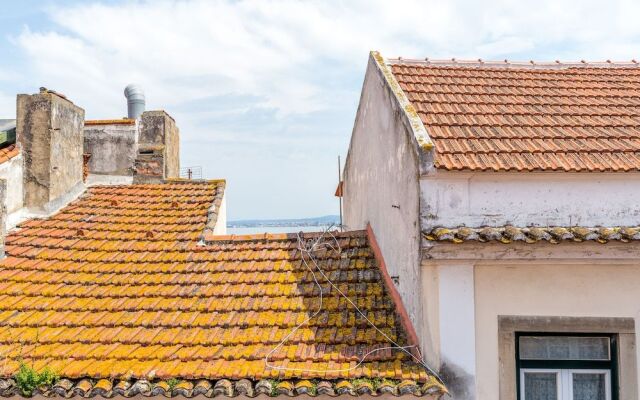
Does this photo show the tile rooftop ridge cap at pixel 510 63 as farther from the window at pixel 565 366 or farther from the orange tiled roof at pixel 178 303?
the window at pixel 565 366

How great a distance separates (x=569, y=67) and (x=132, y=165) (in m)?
8.31

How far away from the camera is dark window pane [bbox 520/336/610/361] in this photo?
18.7 feet

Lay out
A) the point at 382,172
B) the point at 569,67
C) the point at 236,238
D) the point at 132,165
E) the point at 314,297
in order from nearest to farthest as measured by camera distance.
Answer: the point at 314,297 < the point at 382,172 < the point at 236,238 < the point at 569,67 < the point at 132,165

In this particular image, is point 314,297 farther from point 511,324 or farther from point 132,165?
point 132,165

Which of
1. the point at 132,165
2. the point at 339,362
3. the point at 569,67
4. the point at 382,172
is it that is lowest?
the point at 339,362

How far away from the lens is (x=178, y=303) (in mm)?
6875

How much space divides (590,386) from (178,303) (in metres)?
4.76

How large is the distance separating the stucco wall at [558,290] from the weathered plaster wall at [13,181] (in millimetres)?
7230

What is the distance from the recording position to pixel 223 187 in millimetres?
10188

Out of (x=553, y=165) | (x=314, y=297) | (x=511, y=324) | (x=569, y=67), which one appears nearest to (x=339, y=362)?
(x=314, y=297)

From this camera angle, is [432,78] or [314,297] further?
[432,78]

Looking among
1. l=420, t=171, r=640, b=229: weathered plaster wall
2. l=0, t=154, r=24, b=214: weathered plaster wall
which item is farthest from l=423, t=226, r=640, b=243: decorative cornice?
l=0, t=154, r=24, b=214: weathered plaster wall

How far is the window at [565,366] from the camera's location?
18.5 ft

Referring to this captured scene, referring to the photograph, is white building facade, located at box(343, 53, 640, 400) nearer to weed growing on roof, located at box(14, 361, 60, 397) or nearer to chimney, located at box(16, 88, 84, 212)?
weed growing on roof, located at box(14, 361, 60, 397)
